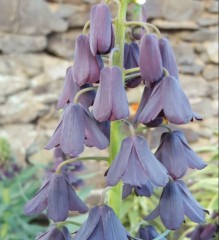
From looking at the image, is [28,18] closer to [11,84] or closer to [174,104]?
[11,84]

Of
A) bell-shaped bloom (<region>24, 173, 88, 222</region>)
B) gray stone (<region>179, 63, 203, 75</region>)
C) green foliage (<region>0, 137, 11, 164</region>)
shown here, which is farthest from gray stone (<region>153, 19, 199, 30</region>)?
bell-shaped bloom (<region>24, 173, 88, 222</region>)

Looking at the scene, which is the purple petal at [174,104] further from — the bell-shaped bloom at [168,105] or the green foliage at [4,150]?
the green foliage at [4,150]

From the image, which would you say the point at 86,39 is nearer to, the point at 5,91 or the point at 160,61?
the point at 160,61

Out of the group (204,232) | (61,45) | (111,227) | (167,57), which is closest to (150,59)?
(167,57)

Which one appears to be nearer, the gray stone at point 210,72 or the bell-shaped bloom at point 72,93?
the bell-shaped bloom at point 72,93

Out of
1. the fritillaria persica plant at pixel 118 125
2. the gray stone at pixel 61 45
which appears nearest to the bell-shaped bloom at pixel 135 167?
the fritillaria persica plant at pixel 118 125
